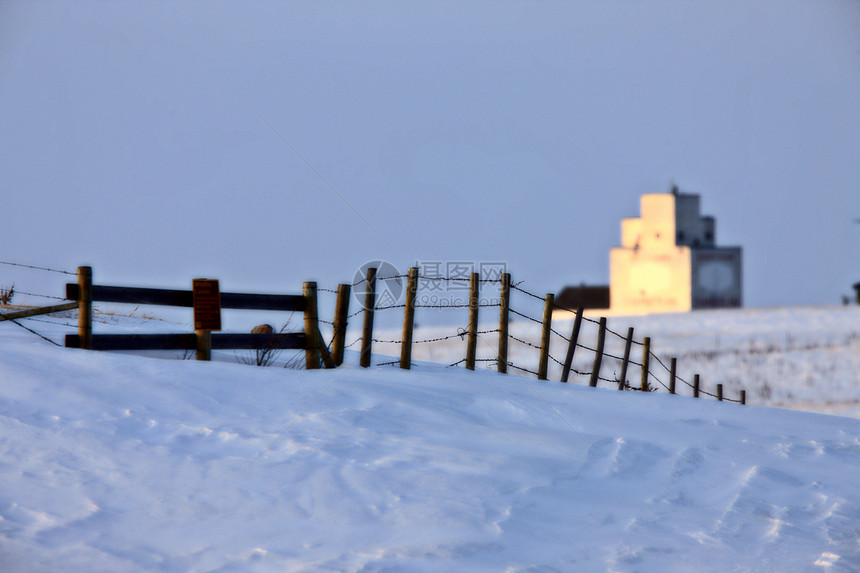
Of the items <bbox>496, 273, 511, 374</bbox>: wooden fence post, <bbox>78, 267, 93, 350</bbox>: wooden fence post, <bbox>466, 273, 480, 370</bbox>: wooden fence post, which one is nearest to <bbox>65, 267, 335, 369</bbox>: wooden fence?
<bbox>78, 267, 93, 350</bbox>: wooden fence post

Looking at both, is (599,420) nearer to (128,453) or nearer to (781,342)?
(128,453)

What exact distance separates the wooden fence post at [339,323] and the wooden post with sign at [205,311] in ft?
4.74

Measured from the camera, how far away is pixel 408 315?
9469 mm

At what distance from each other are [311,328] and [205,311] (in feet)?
4.12

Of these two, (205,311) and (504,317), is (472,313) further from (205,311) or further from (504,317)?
(205,311)

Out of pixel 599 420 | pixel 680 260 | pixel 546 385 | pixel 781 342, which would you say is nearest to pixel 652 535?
pixel 599 420

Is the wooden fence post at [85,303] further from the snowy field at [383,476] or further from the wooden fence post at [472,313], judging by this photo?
the wooden fence post at [472,313]

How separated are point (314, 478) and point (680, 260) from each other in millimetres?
66122

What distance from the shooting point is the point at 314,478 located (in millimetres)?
4750

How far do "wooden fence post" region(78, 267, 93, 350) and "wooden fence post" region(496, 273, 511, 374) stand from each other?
5.28 metres

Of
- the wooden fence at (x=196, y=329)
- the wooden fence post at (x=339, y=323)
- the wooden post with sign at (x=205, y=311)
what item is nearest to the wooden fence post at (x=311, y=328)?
the wooden fence at (x=196, y=329)

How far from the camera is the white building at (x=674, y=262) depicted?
66.4 m

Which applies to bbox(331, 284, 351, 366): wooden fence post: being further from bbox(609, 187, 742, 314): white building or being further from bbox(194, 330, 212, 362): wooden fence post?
bbox(609, 187, 742, 314): white building

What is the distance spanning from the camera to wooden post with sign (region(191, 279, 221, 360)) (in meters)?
7.93
